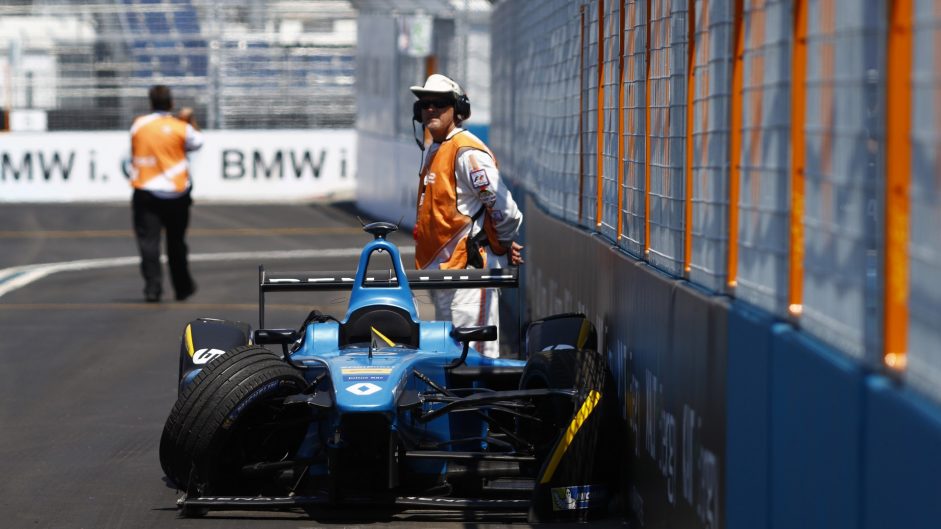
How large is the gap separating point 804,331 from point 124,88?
29.6 meters

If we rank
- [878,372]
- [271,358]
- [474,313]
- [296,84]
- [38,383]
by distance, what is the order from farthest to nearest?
[296,84], [38,383], [474,313], [271,358], [878,372]

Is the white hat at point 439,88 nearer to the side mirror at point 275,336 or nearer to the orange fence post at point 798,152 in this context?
the side mirror at point 275,336

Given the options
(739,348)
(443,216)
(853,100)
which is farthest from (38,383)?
(853,100)

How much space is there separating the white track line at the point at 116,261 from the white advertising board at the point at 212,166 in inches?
351

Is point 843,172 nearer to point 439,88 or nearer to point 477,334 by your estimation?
point 477,334

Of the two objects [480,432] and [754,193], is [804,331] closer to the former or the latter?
[754,193]

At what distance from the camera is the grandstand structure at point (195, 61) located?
31609 mm

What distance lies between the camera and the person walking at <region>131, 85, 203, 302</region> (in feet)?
49.3

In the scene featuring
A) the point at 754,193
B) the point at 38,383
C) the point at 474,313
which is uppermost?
the point at 754,193

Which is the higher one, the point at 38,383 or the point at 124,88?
the point at 124,88

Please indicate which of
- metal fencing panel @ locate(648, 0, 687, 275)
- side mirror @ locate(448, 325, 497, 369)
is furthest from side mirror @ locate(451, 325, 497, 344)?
metal fencing panel @ locate(648, 0, 687, 275)

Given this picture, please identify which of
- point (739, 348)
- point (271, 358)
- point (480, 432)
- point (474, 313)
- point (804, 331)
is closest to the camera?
point (804, 331)

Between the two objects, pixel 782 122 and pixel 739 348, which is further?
pixel 739 348

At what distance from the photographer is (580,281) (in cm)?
866
